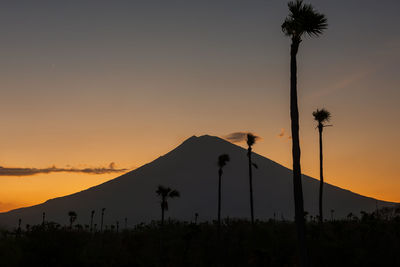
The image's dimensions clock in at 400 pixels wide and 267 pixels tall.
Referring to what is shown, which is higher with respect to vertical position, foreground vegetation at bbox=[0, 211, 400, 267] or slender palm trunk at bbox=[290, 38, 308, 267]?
slender palm trunk at bbox=[290, 38, 308, 267]

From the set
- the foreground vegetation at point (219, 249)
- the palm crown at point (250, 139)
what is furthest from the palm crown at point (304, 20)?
the palm crown at point (250, 139)

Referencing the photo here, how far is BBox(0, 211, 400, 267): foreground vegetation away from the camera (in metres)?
33.3

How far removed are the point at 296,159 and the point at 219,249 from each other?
1331 inches

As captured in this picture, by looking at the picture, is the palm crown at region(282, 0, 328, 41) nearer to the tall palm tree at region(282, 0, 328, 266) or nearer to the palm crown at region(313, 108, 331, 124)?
the tall palm tree at region(282, 0, 328, 266)

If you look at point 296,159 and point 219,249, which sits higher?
point 296,159

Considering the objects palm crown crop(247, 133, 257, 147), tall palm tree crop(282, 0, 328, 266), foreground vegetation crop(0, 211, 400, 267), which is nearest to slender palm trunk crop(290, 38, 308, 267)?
tall palm tree crop(282, 0, 328, 266)

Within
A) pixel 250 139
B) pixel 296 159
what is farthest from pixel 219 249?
pixel 296 159

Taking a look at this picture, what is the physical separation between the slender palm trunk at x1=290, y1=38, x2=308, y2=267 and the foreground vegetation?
62.3ft

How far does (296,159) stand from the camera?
2228 cm

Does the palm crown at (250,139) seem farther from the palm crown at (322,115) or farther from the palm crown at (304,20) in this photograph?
the palm crown at (304,20)

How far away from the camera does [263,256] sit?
4147 cm

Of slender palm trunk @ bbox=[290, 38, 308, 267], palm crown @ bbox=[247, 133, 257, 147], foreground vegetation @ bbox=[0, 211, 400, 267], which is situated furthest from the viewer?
palm crown @ bbox=[247, 133, 257, 147]

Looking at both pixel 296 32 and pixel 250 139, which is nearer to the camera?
pixel 296 32

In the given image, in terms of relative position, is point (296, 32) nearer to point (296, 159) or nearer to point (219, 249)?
point (296, 159)
